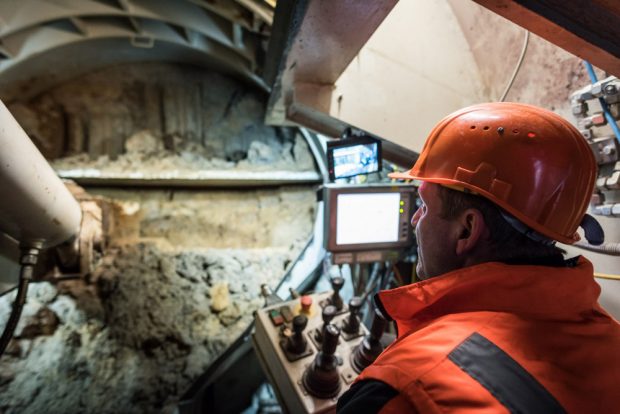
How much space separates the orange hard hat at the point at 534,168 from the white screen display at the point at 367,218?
0.88 meters

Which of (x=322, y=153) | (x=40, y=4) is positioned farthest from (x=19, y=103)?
(x=322, y=153)

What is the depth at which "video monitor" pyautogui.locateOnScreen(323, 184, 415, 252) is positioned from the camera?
1600 millimetres

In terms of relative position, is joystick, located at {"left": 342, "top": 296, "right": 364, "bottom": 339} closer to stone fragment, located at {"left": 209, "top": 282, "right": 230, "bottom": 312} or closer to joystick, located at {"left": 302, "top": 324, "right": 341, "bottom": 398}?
joystick, located at {"left": 302, "top": 324, "right": 341, "bottom": 398}

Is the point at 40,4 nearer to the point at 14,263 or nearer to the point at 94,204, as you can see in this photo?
the point at 94,204

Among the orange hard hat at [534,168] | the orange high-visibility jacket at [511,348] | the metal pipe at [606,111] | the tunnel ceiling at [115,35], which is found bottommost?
the orange high-visibility jacket at [511,348]

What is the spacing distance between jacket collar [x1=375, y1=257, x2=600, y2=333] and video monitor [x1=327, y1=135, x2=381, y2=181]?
98cm

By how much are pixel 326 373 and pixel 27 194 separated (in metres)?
1.28

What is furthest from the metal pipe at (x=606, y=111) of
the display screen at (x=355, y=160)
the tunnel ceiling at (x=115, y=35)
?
the tunnel ceiling at (x=115, y=35)

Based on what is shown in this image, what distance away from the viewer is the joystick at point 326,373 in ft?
3.89

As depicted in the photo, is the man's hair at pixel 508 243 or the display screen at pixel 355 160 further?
the display screen at pixel 355 160

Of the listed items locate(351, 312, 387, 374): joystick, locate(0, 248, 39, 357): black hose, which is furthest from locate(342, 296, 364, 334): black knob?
locate(0, 248, 39, 357): black hose

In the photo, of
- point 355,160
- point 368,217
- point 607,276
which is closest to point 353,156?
point 355,160

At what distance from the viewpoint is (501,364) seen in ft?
1.67

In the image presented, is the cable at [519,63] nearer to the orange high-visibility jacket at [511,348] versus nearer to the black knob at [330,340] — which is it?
the orange high-visibility jacket at [511,348]
